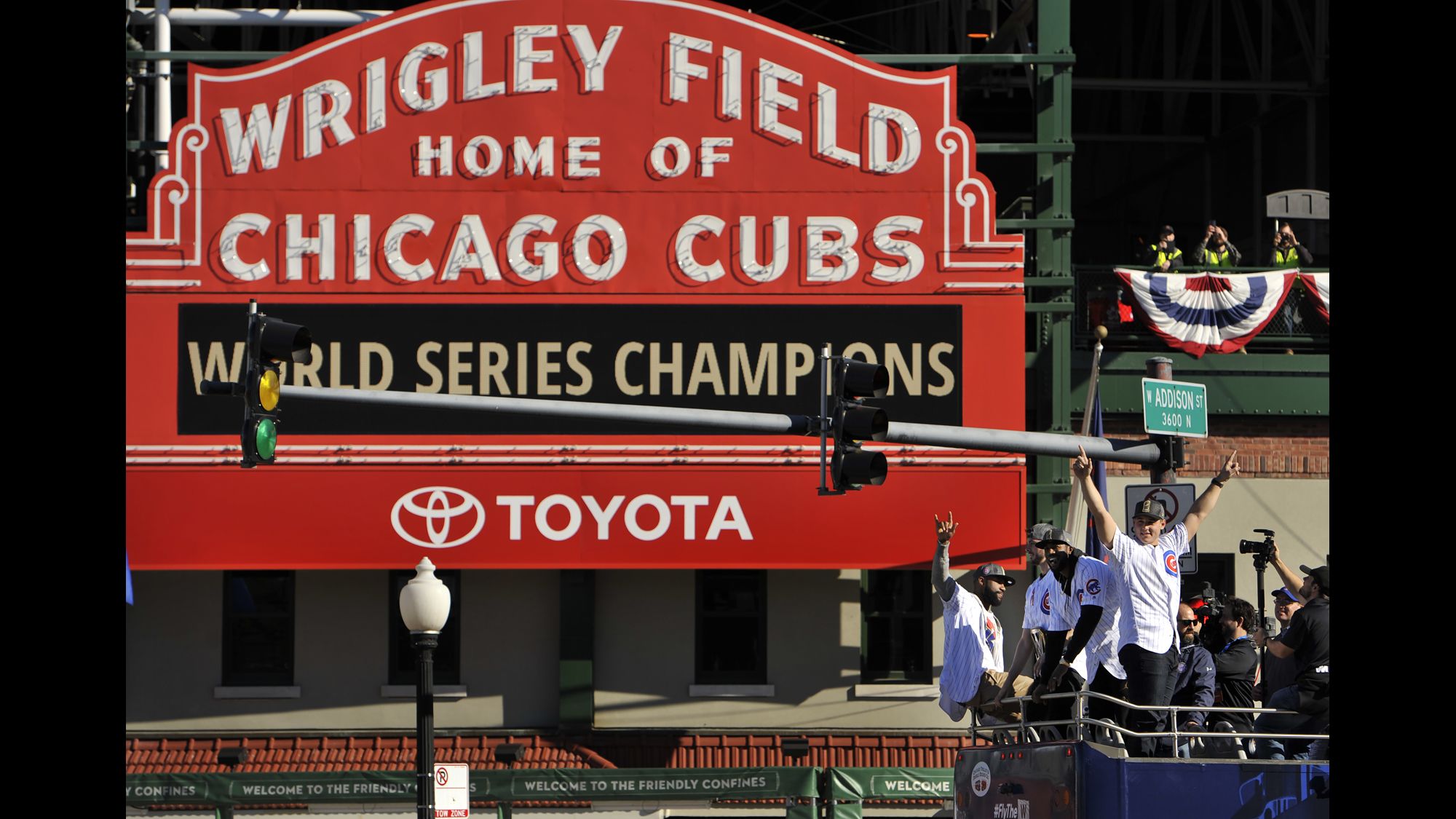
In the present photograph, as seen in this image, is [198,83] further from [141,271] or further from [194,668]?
[194,668]

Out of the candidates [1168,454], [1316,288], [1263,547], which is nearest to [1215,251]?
[1316,288]

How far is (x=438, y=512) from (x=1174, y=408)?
11.1 m

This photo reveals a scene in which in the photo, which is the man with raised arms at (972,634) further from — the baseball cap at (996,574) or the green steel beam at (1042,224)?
the green steel beam at (1042,224)

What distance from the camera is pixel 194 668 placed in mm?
24375

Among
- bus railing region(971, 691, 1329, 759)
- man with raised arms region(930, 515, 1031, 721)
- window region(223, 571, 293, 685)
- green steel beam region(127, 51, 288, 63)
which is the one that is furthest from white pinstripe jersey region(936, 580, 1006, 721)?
green steel beam region(127, 51, 288, 63)

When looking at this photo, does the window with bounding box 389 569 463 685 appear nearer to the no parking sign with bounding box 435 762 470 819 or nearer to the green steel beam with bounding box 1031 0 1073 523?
the no parking sign with bounding box 435 762 470 819

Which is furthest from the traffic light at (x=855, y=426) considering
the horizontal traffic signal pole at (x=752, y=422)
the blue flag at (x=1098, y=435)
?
the blue flag at (x=1098, y=435)

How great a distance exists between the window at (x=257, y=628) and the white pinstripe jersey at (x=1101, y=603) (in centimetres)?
1396

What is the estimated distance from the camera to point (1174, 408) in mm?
14805

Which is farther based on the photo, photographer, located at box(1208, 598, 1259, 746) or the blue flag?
the blue flag

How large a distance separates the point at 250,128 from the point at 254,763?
801cm

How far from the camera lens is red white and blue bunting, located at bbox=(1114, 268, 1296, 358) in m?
24.9

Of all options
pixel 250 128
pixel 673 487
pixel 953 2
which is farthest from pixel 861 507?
pixel 953 2

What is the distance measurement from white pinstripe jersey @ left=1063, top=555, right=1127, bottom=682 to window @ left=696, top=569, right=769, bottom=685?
11.4m
